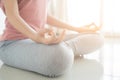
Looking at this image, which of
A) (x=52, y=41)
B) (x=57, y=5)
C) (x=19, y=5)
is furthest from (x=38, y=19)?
(x=57, y=5)

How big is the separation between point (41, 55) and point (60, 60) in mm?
95

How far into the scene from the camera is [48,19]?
1602 mm

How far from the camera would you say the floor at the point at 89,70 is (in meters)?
1.27

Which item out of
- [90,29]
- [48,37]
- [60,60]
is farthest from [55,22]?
[60,60]

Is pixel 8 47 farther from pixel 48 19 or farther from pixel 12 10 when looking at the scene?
pixel 48 19

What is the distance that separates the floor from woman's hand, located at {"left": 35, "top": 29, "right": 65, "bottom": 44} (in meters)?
0.18

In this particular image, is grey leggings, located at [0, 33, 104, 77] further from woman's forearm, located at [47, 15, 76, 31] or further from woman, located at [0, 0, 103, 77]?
woman's forearm, located at [47, 15, 76, 31]

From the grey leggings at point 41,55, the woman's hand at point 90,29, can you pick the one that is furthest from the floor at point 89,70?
the woman's hand at point 90,29

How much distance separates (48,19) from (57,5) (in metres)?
0.68

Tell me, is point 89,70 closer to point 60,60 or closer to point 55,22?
point 60,60

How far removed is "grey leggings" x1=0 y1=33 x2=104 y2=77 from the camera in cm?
119

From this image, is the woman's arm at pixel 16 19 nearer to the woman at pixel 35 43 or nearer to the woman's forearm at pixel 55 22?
the woman at pixel 35 43

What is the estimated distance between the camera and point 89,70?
1.38m

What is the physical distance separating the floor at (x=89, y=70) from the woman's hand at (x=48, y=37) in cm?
18
